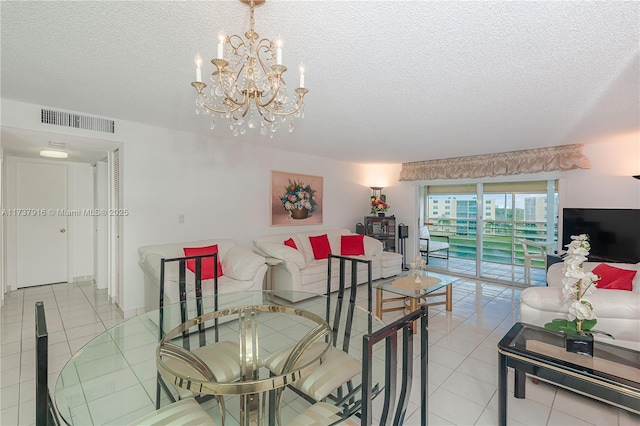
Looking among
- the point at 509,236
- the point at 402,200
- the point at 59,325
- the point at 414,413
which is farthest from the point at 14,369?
the point at 509,236

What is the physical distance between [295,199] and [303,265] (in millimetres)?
1423

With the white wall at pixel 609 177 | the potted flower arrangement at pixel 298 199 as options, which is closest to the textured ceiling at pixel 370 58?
the white wall at pixel 609 177

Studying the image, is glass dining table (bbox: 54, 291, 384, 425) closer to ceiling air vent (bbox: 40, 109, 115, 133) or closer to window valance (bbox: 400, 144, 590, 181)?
ceiling air vent (bbox: 40, 109, 115, 133)

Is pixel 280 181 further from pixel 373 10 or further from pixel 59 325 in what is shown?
pixel 373 10

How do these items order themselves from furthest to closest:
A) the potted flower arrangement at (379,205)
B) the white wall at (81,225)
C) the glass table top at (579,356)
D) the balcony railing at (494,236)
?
the potted flower arrangement at (379,205) → the balcony railing at (494,236) → the white wall at (81,225) → the glass table top at (579,356)

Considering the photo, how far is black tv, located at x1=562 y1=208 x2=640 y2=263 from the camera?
3578mm

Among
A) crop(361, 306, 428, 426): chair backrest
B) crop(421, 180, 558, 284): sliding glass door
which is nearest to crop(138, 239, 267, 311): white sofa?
crop(361, 306, 428, 426): chair backrest

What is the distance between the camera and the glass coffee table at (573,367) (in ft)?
4.79

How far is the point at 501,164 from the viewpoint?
15.8 ft

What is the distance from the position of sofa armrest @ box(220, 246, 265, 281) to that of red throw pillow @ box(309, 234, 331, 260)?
4.97 ft

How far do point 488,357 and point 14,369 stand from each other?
4.00m

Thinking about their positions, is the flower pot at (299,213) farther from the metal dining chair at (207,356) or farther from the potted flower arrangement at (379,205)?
the metal dining chair at (207,356)

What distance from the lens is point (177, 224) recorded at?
3.81m

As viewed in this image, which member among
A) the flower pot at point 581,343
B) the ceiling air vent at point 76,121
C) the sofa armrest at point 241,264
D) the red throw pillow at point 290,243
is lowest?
the flower pot at point 581,343
